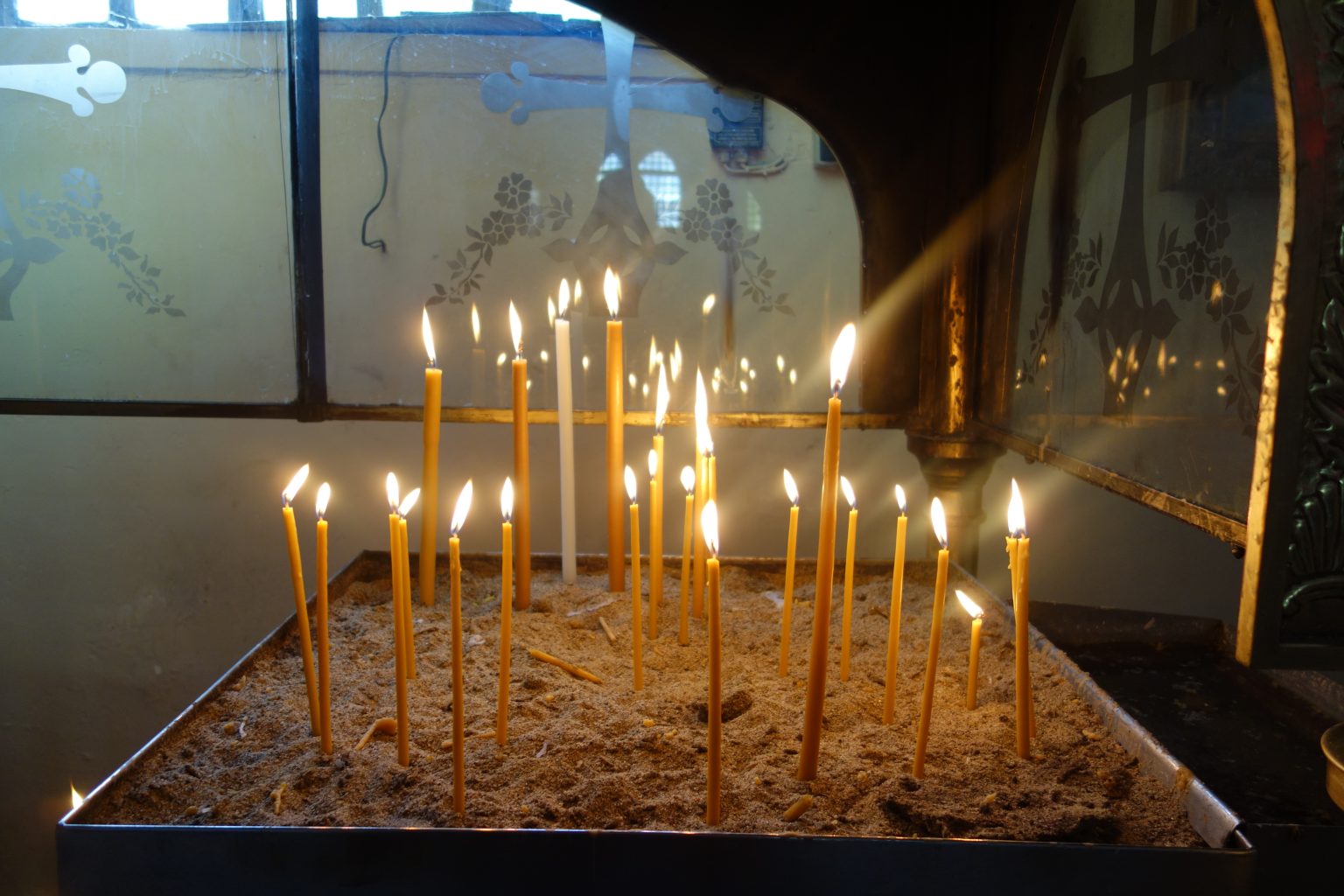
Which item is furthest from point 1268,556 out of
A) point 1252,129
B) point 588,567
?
point 588,567

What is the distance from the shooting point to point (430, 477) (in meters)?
1.47

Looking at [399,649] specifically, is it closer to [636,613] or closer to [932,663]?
[636,613]

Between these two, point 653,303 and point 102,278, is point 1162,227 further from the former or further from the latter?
point 102,278

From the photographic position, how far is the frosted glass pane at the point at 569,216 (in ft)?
5.61

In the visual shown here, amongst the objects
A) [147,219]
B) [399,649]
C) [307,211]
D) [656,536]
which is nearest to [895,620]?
[656,536]

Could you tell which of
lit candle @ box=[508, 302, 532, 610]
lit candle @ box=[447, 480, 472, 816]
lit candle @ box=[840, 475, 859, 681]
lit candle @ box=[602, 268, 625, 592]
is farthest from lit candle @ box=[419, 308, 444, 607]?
lit candle @ box=[840, 475, 859, 681]

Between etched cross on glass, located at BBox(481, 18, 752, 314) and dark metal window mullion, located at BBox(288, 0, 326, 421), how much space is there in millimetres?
303

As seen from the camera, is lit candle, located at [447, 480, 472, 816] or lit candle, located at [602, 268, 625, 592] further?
lit candle, located at [602, 268, 625, 592]

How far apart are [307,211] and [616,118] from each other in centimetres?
57

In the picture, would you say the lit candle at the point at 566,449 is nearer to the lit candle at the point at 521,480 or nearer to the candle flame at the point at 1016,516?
the lit candle at the point at 521,480

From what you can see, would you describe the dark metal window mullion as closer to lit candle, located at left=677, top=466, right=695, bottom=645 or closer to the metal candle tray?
lit candle, located at left=677, top=466, right=695, bottom=645

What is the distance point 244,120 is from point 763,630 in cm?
125

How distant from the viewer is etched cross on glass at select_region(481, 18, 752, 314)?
171cm

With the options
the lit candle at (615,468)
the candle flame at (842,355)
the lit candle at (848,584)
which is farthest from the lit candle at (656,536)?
the candle flame at (842,355)
